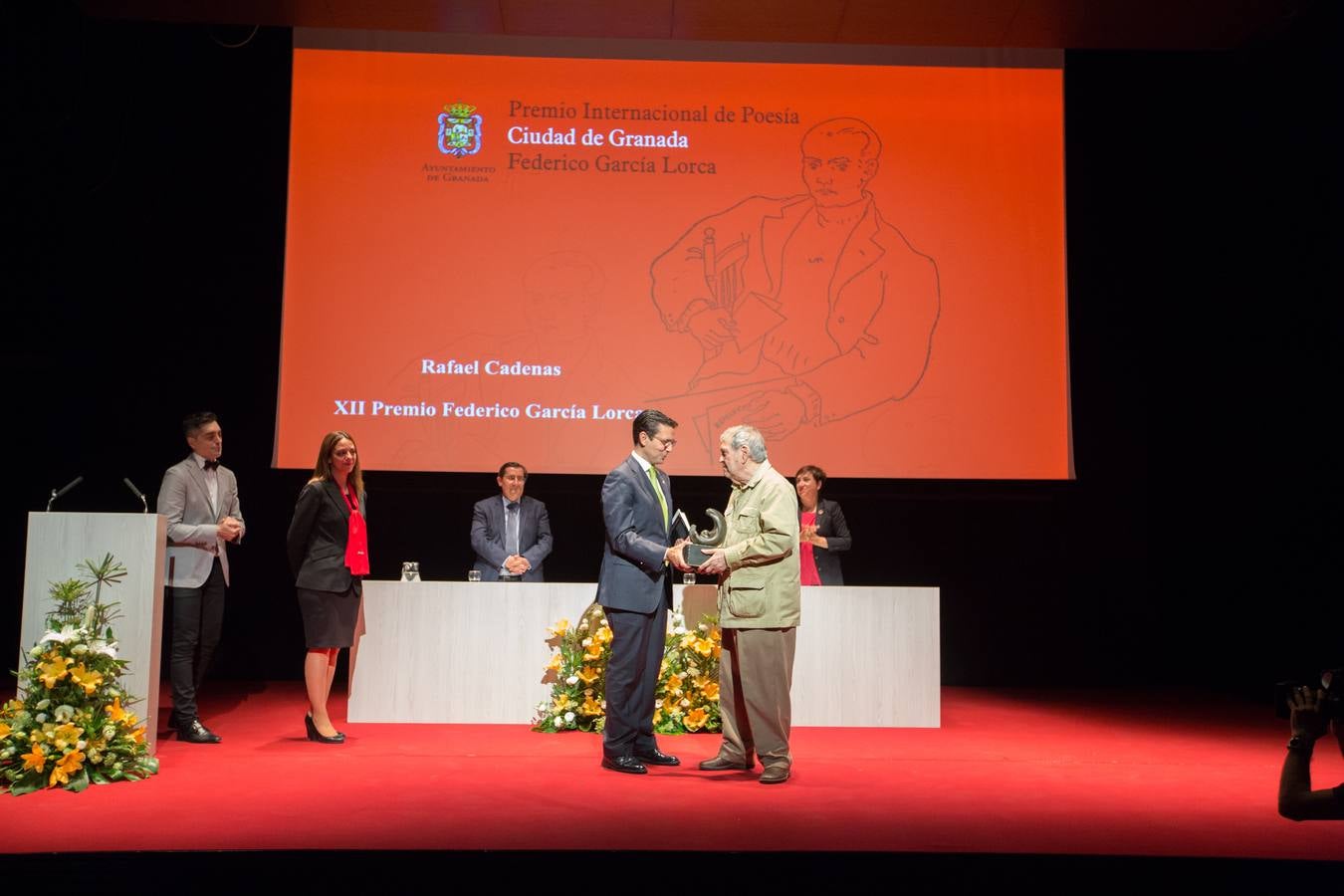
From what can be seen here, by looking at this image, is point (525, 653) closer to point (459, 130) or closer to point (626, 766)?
point (626, 766)

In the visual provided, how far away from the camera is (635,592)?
452 cm

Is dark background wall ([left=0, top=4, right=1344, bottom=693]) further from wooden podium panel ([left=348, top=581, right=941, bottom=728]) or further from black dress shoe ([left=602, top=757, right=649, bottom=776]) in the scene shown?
black dress shoe ([left=602, top=757, right=649, bottom=776])

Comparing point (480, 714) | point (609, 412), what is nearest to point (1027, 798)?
point (480, 714)

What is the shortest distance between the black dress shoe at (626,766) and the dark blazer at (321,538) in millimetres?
1374

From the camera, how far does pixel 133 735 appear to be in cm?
413

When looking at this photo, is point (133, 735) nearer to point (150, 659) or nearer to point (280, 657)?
point (150, 659)

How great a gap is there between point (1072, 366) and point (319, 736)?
4928 millimetres

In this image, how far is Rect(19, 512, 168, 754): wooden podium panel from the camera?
432 cm

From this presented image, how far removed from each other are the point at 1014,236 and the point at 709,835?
442cm

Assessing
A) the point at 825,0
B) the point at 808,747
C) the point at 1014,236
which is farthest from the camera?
the point at 1014,236

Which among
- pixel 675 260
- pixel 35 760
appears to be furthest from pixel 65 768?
pixel 675 260

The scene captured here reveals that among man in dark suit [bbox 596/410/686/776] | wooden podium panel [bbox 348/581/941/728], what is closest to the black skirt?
wooden podium panel [bbox 348/581/941/728]

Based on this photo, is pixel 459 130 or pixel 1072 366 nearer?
pixel 459 130

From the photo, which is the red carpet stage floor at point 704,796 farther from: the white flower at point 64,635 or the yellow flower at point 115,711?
the white flower at point 64,635
